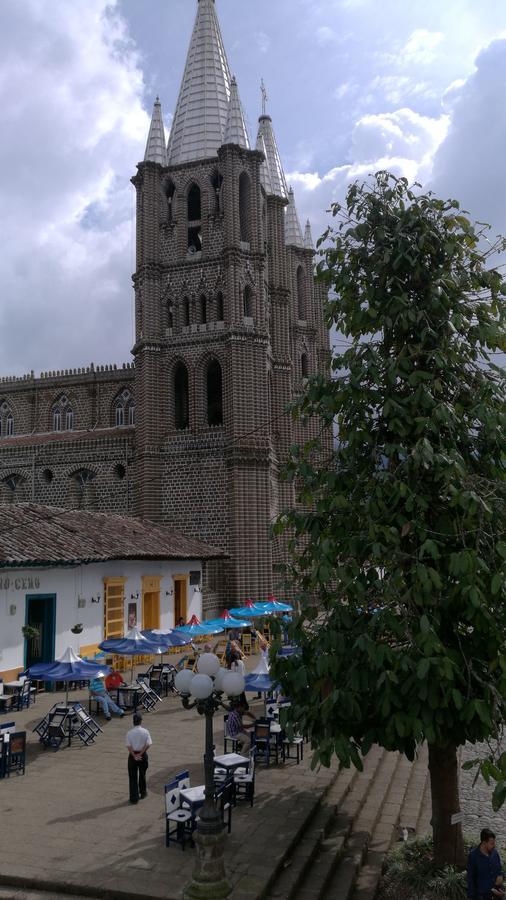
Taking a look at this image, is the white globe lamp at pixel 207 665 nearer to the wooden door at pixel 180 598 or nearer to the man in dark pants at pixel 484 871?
the man in dark pants at pixel 484 871

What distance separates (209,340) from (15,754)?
82.6 ft

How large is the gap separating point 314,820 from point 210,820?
291 cm

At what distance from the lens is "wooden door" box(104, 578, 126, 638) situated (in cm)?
2227

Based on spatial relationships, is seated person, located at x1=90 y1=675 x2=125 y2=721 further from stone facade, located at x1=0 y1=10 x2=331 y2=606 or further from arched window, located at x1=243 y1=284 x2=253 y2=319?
arched window, located at x1=243 y1=284 x2=253 y2=319

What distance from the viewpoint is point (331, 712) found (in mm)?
7562

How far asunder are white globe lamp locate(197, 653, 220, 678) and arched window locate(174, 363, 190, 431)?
27.5 m

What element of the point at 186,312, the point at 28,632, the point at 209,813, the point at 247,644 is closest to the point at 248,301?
the point at 186,312

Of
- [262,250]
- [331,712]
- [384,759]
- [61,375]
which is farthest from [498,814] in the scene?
[61,375]

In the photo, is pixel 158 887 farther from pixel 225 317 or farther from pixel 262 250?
pixel 262 250

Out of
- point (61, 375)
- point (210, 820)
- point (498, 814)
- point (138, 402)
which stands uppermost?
point (61, 375)

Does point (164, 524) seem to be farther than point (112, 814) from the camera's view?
Yes

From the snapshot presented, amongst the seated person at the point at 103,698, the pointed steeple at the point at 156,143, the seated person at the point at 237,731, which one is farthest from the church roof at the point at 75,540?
the pointed steeple at the point at 156,143

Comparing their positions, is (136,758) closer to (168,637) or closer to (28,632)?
(28,632)

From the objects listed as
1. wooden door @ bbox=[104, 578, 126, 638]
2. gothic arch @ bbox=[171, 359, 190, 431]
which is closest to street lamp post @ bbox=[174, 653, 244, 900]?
wooden door @ bbox=[104, 578, 126, 638]
